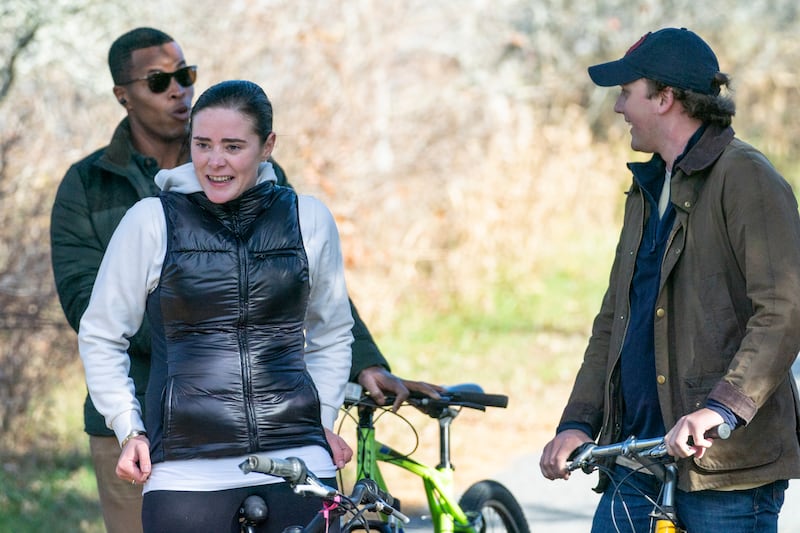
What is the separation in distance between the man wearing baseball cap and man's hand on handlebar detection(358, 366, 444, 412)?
81cm

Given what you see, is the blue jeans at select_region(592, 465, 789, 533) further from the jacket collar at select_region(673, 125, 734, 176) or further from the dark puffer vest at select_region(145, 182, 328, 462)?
the dark puffer vest at select_region(145, 182, 328, 462)

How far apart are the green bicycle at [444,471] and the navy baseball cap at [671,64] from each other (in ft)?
4.69

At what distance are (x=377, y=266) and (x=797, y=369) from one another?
5813mm

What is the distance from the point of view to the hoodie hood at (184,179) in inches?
149

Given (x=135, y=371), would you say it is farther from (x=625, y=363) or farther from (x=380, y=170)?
(x=380, y=170)

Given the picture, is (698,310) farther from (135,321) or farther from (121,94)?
(121,94)

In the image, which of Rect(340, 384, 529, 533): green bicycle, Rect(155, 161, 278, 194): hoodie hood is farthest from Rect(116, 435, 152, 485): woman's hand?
Rect(340, 384, 529, 533): green bicycle

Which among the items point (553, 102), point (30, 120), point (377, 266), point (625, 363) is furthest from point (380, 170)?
point (625, 363)

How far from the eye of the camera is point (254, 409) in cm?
361

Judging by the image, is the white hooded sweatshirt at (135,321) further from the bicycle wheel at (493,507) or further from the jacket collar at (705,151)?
the bicycle wheel at (493,507)

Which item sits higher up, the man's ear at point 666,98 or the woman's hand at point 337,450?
the man's ear at point 666,98

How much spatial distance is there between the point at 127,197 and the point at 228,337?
4.94ft

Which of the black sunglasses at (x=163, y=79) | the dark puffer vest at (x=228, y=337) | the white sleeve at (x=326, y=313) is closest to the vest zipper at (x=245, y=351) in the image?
the dark puffer vest at (x=228, y=337)

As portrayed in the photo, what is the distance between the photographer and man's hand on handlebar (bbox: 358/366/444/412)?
194 inches
